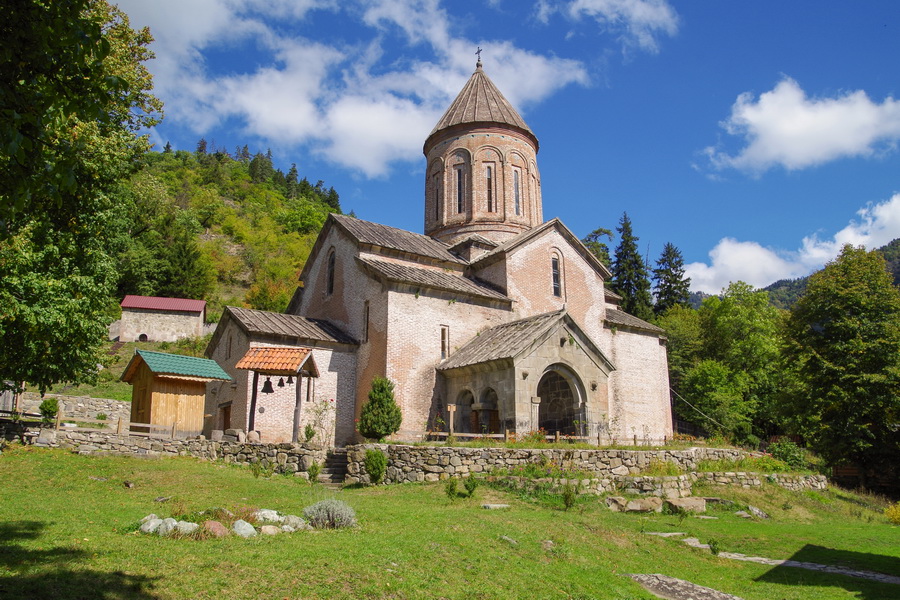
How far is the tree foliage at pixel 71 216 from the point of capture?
4652 millimetres

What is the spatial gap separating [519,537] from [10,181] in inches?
302

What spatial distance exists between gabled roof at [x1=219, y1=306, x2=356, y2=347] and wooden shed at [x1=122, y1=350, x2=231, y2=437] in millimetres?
1689

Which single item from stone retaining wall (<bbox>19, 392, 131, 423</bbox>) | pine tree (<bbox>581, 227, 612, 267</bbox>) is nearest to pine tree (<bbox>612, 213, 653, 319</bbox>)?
pine tree (<bbox>581, 227, 612, 267</bbox>)

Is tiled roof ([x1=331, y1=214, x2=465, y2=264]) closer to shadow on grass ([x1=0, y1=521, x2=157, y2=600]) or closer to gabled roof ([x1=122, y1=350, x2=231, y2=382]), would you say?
gabled roof ([x1=122, y1=350, x2=231, y2=382])

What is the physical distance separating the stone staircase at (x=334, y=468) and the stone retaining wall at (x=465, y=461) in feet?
1.63

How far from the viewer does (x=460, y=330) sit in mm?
19688

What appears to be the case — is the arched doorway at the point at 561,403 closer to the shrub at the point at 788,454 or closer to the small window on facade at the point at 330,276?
the shrub at the point at 788,454

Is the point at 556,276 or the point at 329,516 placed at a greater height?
the point at 556,276

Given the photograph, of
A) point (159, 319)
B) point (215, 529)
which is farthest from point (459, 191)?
point (159, 319)

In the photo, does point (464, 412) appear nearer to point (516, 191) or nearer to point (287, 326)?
point (287, 326)

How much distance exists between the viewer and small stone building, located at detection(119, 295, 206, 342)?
37906 millimetres

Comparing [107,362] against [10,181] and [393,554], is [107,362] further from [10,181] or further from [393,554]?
[10,181]

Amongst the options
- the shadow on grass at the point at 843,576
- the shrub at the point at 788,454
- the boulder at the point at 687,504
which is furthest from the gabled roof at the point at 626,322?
the shadow on grass at the point at 843,576

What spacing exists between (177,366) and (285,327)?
3.39 m
